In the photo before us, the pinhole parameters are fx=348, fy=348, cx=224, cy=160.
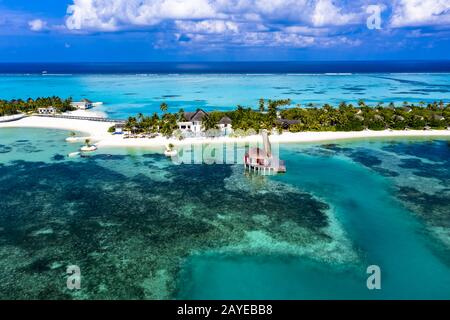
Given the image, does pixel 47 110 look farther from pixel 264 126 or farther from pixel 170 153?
pixel 264 126

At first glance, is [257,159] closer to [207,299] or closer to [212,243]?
[212,243]

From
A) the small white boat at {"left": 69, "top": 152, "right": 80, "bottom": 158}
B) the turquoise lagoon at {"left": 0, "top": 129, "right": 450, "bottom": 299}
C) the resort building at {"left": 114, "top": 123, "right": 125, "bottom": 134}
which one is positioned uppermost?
the resort building at {"left": 114, "top": 123, "right": 125, "bottom": 134}

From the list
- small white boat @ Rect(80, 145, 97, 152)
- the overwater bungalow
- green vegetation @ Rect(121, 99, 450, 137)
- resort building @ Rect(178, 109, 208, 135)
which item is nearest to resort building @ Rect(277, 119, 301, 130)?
green vegetation @ Rect(121, 99, 450, 137)

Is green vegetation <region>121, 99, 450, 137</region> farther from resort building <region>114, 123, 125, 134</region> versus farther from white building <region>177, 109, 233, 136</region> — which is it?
resort building <region>114, 123, 125, 134</region>

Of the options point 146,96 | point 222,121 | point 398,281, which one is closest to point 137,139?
point 222,121

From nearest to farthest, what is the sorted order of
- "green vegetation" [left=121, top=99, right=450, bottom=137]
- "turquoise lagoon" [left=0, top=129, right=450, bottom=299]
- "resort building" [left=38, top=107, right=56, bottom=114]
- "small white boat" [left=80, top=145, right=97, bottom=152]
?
"turquoise lagoon" [left=0, top=129, right=450, bottom=299] < "small white boat" [left=80, top=145, right=97, bottom=152] < "green vegetation" [left=121, top=99, right=450, bottom=137] < "resort building" [left=38, top=107, right=56, bottom=114]

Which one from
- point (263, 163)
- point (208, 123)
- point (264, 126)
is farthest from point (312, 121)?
point (263, 163)

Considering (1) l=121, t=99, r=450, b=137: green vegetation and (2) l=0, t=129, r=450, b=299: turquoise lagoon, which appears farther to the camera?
(1) l=121, t=99, r=450, b=137: green vegetation

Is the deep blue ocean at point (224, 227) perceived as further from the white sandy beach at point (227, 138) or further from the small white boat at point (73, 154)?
the white sandy beach at point (227, 138)
